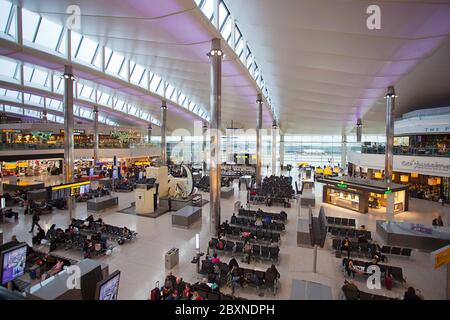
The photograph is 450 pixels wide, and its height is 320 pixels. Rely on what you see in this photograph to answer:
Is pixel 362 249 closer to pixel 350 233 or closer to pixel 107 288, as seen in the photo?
pixel 350 233

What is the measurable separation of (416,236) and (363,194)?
5.74 m

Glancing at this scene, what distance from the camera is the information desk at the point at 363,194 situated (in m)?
15.4

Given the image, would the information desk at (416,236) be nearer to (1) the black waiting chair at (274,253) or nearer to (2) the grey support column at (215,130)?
(1) the black waiting chair at (274,253)

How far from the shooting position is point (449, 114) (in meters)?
18.2

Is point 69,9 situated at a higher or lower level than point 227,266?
higher

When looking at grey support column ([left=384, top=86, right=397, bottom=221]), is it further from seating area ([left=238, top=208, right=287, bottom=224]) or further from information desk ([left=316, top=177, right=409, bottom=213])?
seating area ([left=238, top=208, right=287, bottom=224])

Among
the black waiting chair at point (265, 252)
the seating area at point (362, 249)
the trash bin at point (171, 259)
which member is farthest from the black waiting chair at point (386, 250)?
the trash bin at point (171, 259)

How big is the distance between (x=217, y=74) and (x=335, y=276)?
389 inches

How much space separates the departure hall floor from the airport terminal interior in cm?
7

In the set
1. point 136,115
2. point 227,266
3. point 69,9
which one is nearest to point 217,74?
point 69,9

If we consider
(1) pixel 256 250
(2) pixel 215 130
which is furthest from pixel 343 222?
(2) pixel 215 130

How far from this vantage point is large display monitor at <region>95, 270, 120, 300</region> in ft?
14.8
